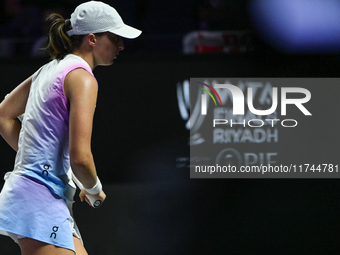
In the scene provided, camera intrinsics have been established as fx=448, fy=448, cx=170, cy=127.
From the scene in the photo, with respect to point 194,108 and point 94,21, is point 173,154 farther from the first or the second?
point 94,21

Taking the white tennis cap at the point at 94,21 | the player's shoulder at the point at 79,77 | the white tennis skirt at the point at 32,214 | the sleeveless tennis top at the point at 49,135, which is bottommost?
the white tennis skirt at the point at 32,214

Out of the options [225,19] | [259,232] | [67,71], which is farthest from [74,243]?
[225,19]

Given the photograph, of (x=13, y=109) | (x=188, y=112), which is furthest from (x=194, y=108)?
(x=13, y=109)

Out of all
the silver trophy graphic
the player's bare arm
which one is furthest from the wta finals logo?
the player's bare arm

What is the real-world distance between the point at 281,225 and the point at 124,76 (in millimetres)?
1556

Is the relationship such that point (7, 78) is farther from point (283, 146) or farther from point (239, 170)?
point (283, 146)

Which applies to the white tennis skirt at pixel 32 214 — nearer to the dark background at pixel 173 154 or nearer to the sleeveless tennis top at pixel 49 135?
the sleeveless tennis top at pixel 49 135

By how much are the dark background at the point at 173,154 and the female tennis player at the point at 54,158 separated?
5.15 feet

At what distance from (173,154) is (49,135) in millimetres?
1990

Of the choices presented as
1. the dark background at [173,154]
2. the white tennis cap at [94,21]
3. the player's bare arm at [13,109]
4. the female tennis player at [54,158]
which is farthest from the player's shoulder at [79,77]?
the dark background at [173,154]

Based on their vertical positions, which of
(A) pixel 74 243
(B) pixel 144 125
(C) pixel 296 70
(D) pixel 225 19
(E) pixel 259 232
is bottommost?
(E) pixel 259 232

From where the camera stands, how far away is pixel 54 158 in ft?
4.57

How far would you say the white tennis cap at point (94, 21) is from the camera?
148 cm

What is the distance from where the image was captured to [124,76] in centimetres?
339
